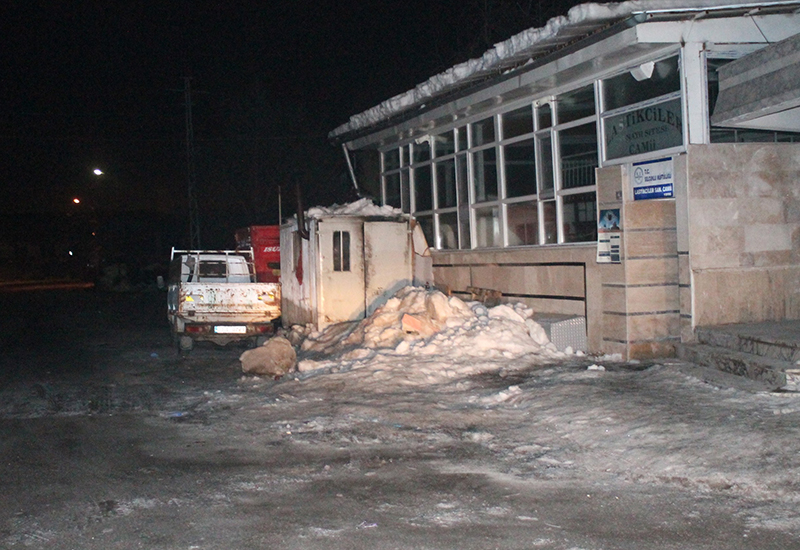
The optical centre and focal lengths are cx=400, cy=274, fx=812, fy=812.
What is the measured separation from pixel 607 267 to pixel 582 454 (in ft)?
17.2

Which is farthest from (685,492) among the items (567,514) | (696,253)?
(696,253)

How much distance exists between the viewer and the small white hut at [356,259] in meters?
16.2

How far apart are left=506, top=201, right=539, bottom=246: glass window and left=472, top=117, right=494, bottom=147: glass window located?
1.63 meters

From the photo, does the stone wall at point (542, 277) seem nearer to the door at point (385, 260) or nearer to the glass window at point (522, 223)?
the glass window at point (522, 223)

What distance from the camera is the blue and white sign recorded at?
1155 cm

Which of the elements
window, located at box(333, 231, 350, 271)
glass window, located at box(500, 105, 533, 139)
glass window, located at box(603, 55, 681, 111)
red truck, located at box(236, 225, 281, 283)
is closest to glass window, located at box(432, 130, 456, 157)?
glass window, located at box(500, 105, 533, 139)

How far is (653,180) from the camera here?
1175 cm

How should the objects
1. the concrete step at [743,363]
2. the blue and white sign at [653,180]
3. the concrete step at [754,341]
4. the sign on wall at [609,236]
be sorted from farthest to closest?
the sign on wall at [609,236] → the blue and white sign at [653,180] → the concrete step at [754,341] → the concrete step at [743,363]

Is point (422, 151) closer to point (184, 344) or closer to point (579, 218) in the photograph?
point (579, 218)

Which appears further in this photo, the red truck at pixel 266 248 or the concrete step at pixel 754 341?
the red truck at pixel 266 248

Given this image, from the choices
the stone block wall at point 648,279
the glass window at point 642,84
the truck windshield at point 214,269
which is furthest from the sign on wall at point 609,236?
the truck windshield at point 214,269

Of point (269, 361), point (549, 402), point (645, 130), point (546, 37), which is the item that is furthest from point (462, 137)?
point (549, 402)

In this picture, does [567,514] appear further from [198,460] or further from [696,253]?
[696,253]

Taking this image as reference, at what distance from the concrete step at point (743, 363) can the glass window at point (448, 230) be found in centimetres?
723
